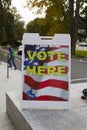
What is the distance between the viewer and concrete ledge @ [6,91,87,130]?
170 inches

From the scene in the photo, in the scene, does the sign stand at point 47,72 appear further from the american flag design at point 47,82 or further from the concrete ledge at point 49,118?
→ the concrete ledge at point 49,118

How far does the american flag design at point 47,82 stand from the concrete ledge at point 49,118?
27cm

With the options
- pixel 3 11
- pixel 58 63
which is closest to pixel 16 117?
pixel 58 63

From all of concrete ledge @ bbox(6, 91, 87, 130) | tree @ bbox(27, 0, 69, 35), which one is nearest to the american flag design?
concrete ledge @ bbox(6, 91, 87, 130)

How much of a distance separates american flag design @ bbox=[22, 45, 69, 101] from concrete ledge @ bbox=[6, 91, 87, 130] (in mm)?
269

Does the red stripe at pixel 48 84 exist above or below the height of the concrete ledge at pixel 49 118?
above

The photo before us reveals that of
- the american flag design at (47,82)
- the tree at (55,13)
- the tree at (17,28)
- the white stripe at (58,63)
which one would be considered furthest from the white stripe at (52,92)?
the tree at (17,28)

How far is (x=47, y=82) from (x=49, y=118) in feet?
2.54

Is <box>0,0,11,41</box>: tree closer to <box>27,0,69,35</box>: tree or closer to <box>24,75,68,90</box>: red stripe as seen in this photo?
<box>27,0,69,35</box>: tree

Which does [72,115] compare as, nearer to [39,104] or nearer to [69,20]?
[39,104]

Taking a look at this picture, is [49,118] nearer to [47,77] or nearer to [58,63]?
[47,77]

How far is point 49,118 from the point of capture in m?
4.71

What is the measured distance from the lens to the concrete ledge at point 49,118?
433 centimetres

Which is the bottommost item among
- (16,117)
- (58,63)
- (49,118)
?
(16,117)
